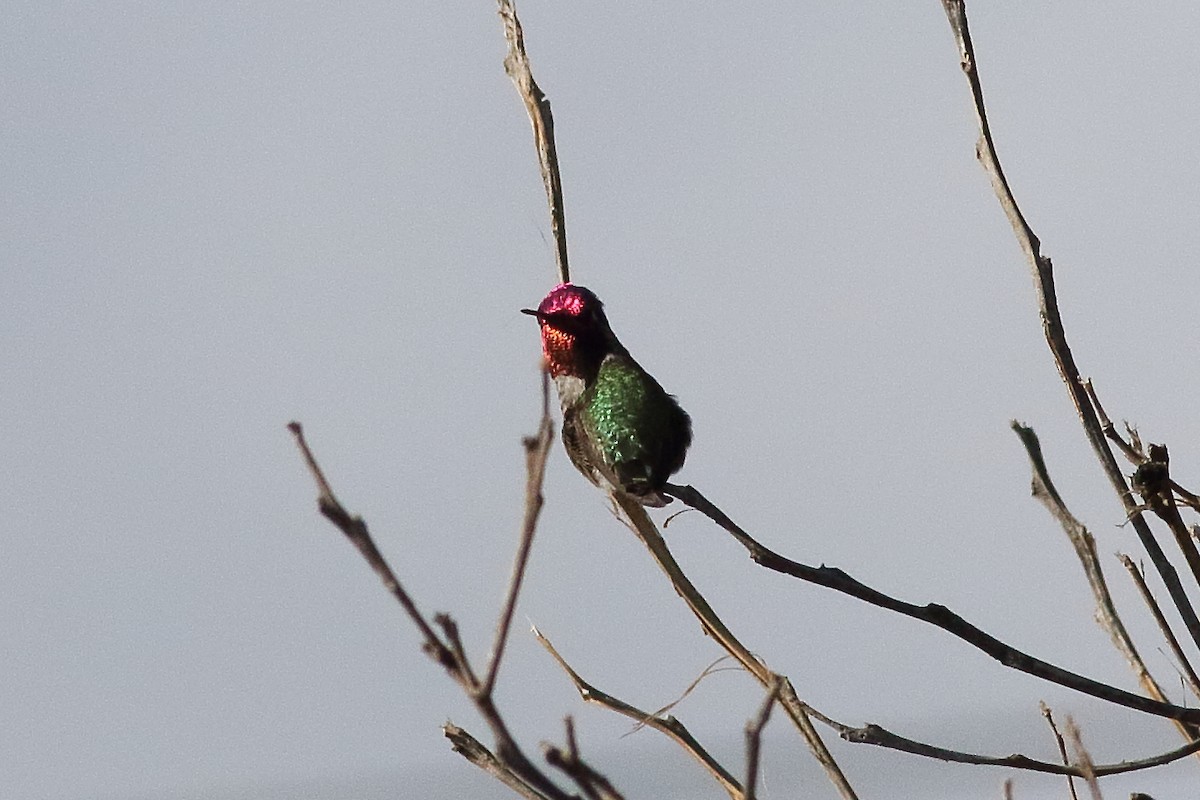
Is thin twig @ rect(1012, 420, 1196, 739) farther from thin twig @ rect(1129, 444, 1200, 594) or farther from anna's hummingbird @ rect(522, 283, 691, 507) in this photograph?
anna's hummingbird @ rect(522, 283, 691, 507)

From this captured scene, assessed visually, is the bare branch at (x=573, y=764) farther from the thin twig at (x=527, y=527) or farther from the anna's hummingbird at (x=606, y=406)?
the anna's hummingbird at (x=606, y=406)

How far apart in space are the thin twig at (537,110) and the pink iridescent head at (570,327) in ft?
2.91

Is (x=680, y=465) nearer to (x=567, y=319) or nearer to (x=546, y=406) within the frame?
(x=567, y=319)

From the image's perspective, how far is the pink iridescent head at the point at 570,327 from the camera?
15.3 ft

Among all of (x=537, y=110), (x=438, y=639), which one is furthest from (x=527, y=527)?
(x=537, y=110)

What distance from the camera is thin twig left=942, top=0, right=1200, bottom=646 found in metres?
2.81

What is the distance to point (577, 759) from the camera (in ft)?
4.29

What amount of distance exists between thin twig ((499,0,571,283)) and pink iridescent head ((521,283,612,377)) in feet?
2.91

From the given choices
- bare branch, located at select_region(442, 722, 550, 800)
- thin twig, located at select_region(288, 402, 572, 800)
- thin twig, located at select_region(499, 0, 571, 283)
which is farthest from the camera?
thin twig, located at select_region(499, 0, 571, 283)

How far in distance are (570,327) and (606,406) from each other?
11.6 inches

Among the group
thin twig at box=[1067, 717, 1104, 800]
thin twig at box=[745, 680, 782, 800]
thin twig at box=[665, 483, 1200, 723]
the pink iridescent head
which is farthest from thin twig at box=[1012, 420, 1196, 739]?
the pink iridescent head

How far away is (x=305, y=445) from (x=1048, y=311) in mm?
1907

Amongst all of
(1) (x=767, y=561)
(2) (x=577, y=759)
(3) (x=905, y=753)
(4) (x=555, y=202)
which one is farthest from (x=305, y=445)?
(4) (x=555, y=202)

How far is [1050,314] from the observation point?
9.61 ft
